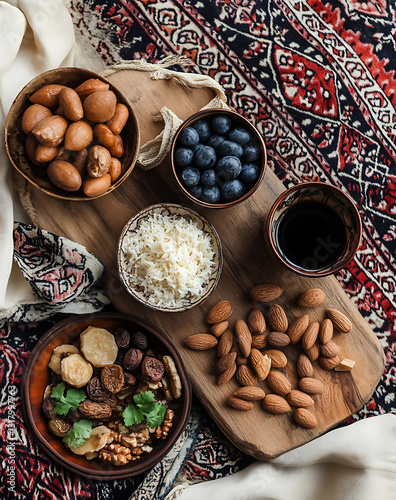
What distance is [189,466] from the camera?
4.38 feet

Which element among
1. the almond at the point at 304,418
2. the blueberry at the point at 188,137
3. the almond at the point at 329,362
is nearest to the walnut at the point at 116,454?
the almond at the point at 304,418

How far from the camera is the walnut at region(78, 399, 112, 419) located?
1195 millimetres

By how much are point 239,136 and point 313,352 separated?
1.91 ft

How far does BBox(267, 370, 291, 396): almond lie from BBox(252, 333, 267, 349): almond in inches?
3.1

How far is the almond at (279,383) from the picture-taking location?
1.21 meters

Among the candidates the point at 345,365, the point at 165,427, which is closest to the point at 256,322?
the point at 345,365

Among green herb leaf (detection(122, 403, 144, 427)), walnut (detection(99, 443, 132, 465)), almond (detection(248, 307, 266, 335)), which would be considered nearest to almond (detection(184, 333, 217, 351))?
almond (detection(248, 307, 266, 335))

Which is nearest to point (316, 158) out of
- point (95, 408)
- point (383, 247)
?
point (383, 247)

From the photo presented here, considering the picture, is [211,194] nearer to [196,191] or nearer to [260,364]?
[196,191]

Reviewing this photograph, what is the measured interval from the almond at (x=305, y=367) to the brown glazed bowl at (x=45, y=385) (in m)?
0.29

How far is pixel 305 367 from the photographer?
1219mm

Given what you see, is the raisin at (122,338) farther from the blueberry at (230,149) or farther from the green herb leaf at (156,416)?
the blueberry at (230,149)

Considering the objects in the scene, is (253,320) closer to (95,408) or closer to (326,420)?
(326,420)

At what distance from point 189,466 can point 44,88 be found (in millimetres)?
1065
